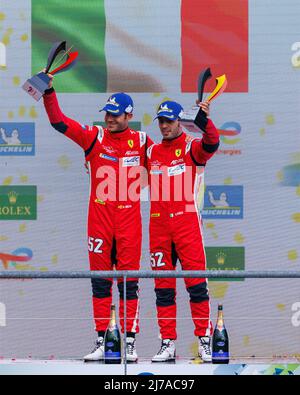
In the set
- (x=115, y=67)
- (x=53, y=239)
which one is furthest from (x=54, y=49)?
(x=53, y=239)

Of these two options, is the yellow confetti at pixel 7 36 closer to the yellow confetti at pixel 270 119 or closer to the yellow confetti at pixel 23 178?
the yellow confetti at pixel 23 178

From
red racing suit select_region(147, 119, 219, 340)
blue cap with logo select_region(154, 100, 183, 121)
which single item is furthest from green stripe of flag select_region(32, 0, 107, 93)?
red racing suit select_region(147, 119, 219, 340)

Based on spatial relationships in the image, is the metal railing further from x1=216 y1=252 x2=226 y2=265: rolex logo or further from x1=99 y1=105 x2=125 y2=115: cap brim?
x1=216 y1=252 x2=226 y2=265: rolex logo

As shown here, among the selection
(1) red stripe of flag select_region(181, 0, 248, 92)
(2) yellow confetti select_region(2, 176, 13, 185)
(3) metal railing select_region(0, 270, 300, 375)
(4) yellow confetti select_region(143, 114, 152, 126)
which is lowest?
(3) metal railing select_region(0, 270, 300, 375)

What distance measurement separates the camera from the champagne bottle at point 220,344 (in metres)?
6.24

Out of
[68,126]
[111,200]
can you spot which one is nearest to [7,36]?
[68,126]

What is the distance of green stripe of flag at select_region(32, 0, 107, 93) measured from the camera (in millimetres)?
7219

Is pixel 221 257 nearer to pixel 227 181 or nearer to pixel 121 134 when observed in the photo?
pixel 227 181

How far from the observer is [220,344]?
630cm

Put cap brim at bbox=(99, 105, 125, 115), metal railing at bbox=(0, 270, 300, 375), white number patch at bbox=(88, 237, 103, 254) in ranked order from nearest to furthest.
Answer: metal railing at bbox=(0, 270, 300, 375) < white number patch at bbox=(88, 237, 103, 254) < cap brim at bbox=(99, 105, 125, 115)

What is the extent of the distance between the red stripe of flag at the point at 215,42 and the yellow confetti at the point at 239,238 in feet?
2.89

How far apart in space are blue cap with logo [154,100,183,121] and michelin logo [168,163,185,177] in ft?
0.88
